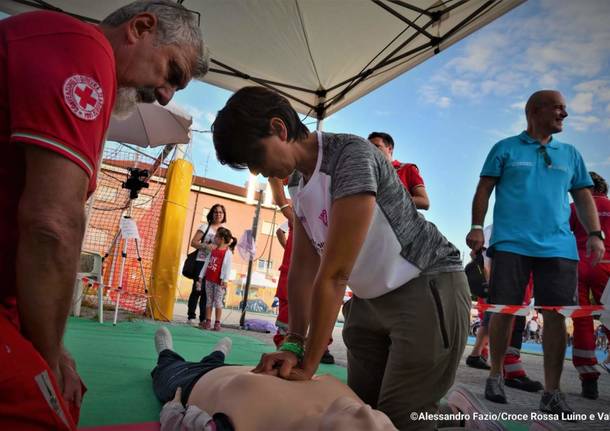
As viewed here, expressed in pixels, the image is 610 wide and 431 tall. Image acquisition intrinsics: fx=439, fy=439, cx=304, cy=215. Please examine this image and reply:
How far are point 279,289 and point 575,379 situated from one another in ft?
10.7

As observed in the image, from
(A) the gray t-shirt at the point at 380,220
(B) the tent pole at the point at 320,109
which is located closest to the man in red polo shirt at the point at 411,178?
(A) the gray t-shirt at the point at 380,220

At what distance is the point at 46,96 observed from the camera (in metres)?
0.79

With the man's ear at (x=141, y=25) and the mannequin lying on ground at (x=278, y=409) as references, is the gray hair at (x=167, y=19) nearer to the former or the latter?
the man's ear at (x=141, y=25)

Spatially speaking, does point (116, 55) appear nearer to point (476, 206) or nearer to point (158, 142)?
point (476, 206)

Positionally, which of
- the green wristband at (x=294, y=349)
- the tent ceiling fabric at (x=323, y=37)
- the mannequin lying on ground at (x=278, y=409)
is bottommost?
the mannequin lying on ground at (x=278, y=409)

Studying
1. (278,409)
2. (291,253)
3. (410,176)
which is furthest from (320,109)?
(278,409)

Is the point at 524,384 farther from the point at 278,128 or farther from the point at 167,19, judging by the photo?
the point at 167,19

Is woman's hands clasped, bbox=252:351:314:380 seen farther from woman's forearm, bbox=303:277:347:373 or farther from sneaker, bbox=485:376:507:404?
sneaker, bbox=485:376:507:404

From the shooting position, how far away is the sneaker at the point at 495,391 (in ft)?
9.08

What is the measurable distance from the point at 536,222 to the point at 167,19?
2539 millimetres

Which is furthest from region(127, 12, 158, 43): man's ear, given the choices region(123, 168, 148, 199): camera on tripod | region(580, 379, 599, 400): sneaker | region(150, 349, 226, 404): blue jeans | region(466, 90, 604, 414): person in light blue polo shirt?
region(123, 168, 148, 199): camera on tripod

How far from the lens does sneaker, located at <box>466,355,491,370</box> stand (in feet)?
15.9

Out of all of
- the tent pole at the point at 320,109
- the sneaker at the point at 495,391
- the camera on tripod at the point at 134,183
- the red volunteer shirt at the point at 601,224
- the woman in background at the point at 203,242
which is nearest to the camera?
the sneaker at the point at 495,391

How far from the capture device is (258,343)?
5410 millimetres
